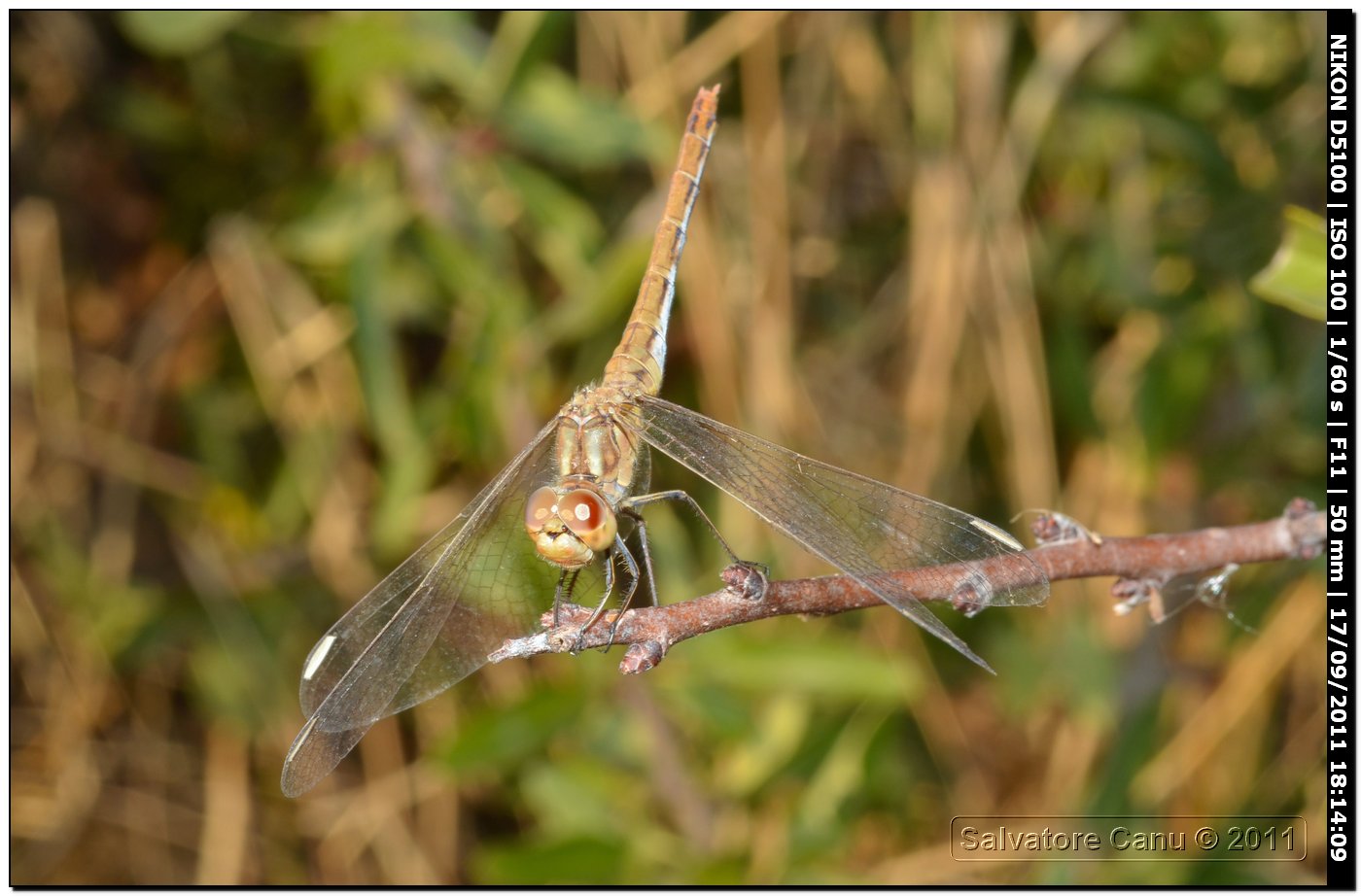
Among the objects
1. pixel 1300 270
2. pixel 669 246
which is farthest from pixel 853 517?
pixel 669 246

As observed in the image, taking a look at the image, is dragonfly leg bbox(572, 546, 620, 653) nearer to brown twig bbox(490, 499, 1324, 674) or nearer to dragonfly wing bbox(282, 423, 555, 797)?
brown twig bbox(490, 499, 1324, 674)

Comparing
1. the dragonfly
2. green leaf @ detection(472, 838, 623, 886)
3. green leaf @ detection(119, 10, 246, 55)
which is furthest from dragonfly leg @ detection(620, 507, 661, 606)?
green leaf @ detection(119, 10, 246, 55)

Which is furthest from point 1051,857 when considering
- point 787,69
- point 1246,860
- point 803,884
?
point 787,69

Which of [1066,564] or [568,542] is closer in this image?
[1066,564]

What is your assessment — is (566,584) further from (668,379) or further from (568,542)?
(668,379)

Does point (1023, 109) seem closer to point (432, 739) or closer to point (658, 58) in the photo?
point (658, 58)
